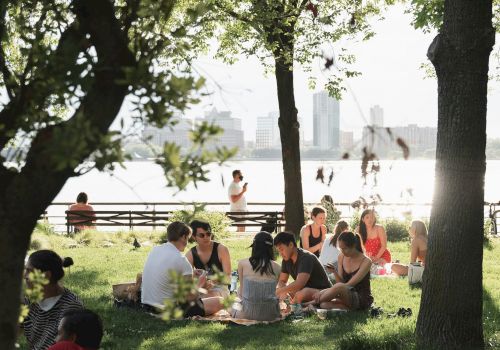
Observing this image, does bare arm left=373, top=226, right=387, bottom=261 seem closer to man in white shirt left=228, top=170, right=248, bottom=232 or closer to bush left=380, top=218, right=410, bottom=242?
bush left=380, top=218, right=410, bottom=242

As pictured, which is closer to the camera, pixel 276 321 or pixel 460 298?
pixel 460 298

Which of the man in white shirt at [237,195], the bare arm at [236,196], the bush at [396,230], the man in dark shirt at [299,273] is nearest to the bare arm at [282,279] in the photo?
the man in dark shirt at [299,273]

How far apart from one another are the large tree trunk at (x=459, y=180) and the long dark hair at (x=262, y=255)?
2.31 meters

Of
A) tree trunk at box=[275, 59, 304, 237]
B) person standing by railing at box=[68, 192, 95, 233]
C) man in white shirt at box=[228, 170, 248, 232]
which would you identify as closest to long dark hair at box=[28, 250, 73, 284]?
tree trunk at box=[275, 59, 304, 237]

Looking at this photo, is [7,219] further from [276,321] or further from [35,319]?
[276,321]

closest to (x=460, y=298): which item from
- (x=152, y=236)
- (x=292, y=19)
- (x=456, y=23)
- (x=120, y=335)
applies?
(x=456, y=23)

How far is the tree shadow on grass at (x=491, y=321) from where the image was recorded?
8.61m

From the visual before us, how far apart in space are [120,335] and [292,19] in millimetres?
8914

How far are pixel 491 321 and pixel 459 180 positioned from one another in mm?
2666

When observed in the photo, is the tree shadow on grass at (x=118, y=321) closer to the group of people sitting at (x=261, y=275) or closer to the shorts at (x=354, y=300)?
the group of people sitting at (x=261, y=275)

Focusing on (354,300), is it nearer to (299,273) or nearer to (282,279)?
(299,273)

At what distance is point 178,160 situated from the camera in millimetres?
2752

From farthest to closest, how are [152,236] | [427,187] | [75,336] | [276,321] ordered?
1. [427,187]
2. [152,236]
3. [276,321]
4. [75,336]

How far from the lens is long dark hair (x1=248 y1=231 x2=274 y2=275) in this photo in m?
9.98
